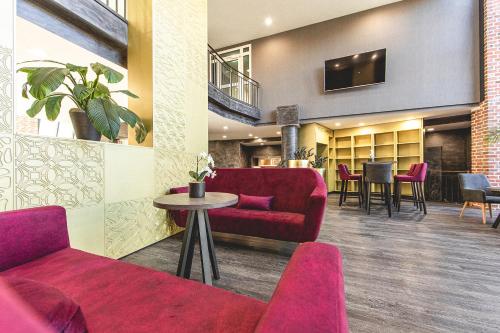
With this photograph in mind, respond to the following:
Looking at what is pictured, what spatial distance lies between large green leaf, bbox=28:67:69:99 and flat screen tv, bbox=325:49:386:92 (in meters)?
6.36

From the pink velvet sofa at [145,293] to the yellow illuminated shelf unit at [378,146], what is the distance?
679 centimetres

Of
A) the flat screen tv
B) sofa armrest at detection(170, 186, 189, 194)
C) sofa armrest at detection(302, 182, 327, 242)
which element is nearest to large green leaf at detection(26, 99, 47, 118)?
sofa armrest at detection(170, 186, 189, 194)

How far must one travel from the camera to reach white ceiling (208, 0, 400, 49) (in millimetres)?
5934

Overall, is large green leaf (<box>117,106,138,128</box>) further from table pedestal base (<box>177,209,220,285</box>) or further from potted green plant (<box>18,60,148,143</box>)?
table pedestal base (<box>177,209,220,285</box>)

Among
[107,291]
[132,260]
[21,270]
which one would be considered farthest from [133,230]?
[107,291]

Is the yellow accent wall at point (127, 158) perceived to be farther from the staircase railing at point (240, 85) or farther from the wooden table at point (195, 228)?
the staircase railing at point (240, 85)

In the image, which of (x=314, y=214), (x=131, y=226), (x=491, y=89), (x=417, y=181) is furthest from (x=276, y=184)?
(x=491, y=89)

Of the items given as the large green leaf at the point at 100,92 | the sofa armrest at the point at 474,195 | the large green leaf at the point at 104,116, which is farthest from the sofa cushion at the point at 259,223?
the sofa armrest at the point at 474,195

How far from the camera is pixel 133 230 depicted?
2.51 m

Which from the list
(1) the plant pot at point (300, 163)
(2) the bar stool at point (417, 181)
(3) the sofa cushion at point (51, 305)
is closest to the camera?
(3) the sofa cushion at point (51, 305)

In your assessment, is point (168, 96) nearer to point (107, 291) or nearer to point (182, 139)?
point (182, 139)

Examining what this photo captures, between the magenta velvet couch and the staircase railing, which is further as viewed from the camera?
the staircase railing

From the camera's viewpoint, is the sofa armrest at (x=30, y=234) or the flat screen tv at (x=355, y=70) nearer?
the sofa armrest at (x=30, y=234)

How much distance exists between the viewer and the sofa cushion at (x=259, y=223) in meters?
2.31
